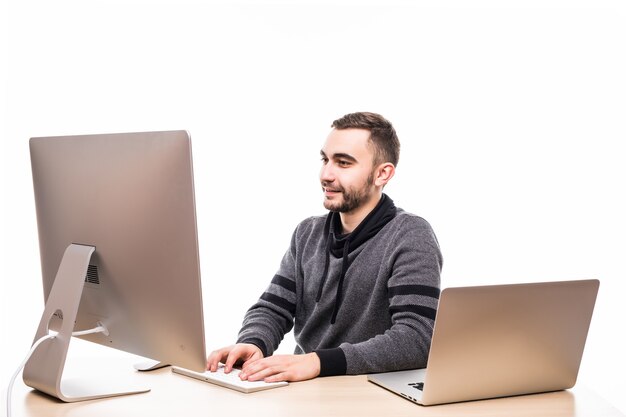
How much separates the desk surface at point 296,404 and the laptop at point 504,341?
0.03m

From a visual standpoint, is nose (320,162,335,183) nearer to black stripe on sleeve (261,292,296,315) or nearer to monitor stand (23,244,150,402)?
black stripe on sleeve (261,292,296,315)

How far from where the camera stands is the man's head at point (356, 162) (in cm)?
219

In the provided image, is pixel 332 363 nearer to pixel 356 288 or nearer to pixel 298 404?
pixel 298 404

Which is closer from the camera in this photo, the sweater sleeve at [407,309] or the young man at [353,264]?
the sweater sleeve at [407,309]

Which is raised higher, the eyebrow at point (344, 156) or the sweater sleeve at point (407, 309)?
the eyebrow at point (344, 156)

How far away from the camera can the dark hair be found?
226 cm

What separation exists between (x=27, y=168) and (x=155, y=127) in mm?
612

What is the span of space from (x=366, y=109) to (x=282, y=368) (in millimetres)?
2183

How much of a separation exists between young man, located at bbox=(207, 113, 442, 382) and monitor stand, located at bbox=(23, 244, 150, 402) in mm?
491

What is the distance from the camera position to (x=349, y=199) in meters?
2.19

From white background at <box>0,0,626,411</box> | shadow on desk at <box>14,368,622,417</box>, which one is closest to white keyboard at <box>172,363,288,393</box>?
shadow on desk at <box>14,368,622,417</box>

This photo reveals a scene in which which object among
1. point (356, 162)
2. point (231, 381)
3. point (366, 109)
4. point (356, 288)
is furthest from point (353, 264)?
point (366, 109)

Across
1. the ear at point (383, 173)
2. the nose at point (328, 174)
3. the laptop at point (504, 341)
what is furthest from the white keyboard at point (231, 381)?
the ear at point (383, 173)

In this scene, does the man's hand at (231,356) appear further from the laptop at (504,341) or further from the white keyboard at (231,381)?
the laptop at (504,341)
